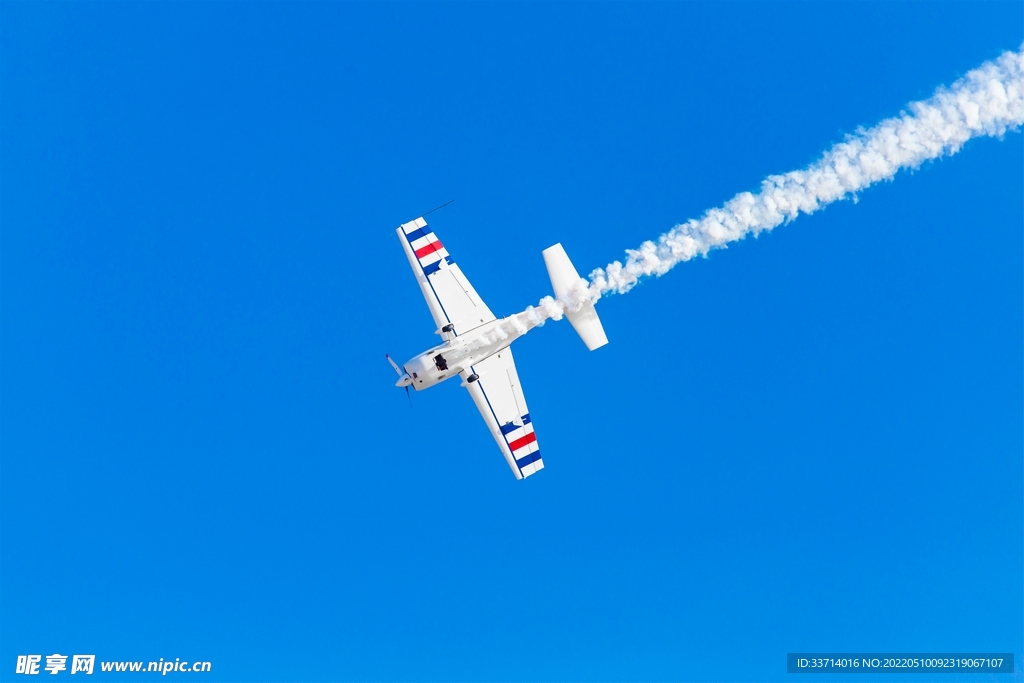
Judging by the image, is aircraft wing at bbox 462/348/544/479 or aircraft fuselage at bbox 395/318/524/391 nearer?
aircraft fuselage at bbox 395/318/524/391

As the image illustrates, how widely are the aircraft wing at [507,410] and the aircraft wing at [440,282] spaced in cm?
178

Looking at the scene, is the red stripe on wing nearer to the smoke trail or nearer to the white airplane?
the white airplane

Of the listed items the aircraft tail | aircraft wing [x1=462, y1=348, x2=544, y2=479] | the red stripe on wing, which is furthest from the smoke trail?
the red stripe on wing

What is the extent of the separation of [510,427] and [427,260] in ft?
24.7

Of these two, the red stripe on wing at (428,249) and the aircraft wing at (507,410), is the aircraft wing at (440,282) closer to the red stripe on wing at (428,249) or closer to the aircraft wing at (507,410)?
the red stripe on wing at (428,249)

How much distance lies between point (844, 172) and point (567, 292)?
35.3ft

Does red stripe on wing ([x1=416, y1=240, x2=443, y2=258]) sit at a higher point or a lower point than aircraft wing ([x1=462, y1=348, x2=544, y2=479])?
higher

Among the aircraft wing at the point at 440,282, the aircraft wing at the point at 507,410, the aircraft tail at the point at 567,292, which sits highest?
the aircraft wing at the point at 440,282

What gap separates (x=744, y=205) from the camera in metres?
27.5

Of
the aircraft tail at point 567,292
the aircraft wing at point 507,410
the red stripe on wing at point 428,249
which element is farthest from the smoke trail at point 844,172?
the red stripe on wing at point 428,249

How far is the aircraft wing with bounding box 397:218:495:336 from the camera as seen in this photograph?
99.1ft

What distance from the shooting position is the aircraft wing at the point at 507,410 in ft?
98.5

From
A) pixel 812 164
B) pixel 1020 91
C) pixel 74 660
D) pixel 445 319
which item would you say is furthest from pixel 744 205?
→ pixel 74 660

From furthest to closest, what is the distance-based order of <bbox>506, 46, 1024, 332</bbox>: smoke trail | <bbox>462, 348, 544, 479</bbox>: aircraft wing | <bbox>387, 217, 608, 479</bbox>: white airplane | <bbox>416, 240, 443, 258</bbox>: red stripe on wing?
<bbox>416, 240, 443, 258</bbox>: red stripe on wing < <bbox>462, 348, 544, 479</bbox>: aircraft wing < <bbox>387, 217, 608, 479</bbox>: white airplane < <bbox>506, 46, 1024, 332</bbox>: smoke trail
